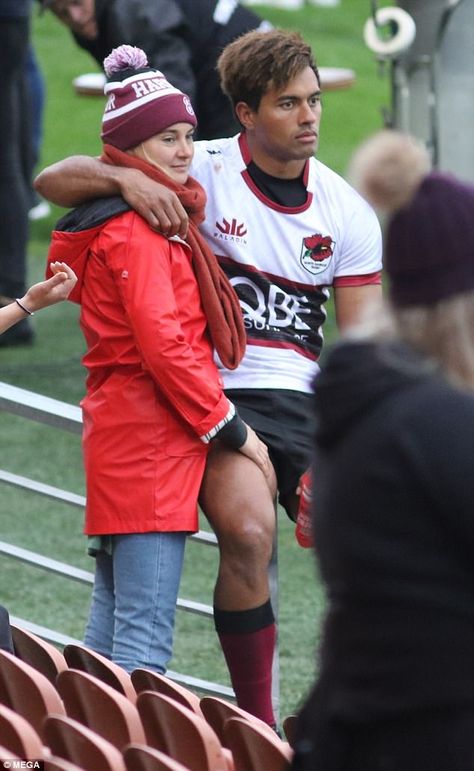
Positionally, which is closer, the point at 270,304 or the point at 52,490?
the point at 270,304

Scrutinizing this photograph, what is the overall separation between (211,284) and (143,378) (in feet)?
0.75

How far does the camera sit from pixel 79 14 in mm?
5008

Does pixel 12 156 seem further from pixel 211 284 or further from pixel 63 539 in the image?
pixel 211 284

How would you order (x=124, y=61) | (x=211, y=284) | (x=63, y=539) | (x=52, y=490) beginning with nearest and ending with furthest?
(x=211, y=284) → (x=124, y=61) → (x=52, y=490) → (x=63, y=539)

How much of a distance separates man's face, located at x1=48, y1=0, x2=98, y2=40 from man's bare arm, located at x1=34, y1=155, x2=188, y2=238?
184 cm

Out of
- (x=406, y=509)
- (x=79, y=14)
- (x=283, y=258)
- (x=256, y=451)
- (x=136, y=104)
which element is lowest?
(x=256, y=451)

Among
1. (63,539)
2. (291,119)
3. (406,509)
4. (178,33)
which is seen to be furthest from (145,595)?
(178,33)

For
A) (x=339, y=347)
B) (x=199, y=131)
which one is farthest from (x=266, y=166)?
(x=199, y=131)

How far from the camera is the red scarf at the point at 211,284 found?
3.12m

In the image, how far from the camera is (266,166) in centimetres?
332

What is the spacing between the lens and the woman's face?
10.4ft

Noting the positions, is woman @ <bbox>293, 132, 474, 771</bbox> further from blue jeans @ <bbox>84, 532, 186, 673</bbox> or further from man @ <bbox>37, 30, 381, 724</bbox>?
man @ <bbox>37, 30, 381, 724</bbox>

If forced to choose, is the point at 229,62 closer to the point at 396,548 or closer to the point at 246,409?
the point at 246,409

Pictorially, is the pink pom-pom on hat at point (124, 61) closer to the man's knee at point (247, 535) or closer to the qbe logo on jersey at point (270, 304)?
the qbe logo on jersey at point (270, 304)
